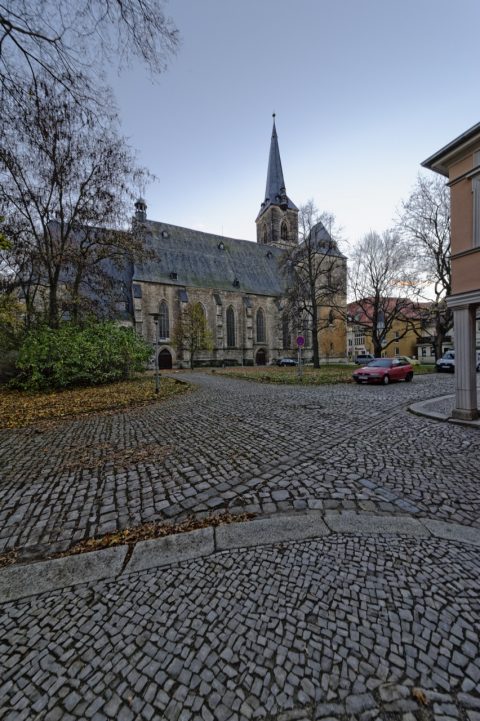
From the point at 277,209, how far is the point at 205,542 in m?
51.2

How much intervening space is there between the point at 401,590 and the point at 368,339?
63.2m

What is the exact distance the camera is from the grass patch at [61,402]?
7772 millimetres

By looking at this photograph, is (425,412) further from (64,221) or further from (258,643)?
(64,221)

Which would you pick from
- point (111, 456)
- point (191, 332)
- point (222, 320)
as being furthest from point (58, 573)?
point (222, 320)

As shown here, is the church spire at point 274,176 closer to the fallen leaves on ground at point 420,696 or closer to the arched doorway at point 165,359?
the arched doorway at point 165,359

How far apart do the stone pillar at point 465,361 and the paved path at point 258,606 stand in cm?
291

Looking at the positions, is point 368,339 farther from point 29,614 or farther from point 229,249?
point 29,614

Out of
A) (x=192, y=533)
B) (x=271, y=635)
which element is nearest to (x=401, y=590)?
(x=271, y=635)

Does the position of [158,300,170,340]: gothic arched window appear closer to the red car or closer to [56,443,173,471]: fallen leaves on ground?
the red car

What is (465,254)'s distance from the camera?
21.2 feet

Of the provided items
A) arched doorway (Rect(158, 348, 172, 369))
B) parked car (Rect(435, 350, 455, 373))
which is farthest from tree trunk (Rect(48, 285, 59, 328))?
parked car (Rect(435, 350, 455, 373))

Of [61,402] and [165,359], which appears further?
[165,359]

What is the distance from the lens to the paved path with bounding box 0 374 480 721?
138 cm

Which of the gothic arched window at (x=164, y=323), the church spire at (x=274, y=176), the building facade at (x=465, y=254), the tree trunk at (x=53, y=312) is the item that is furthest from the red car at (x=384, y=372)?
the church spire at (x=274, y=176)
